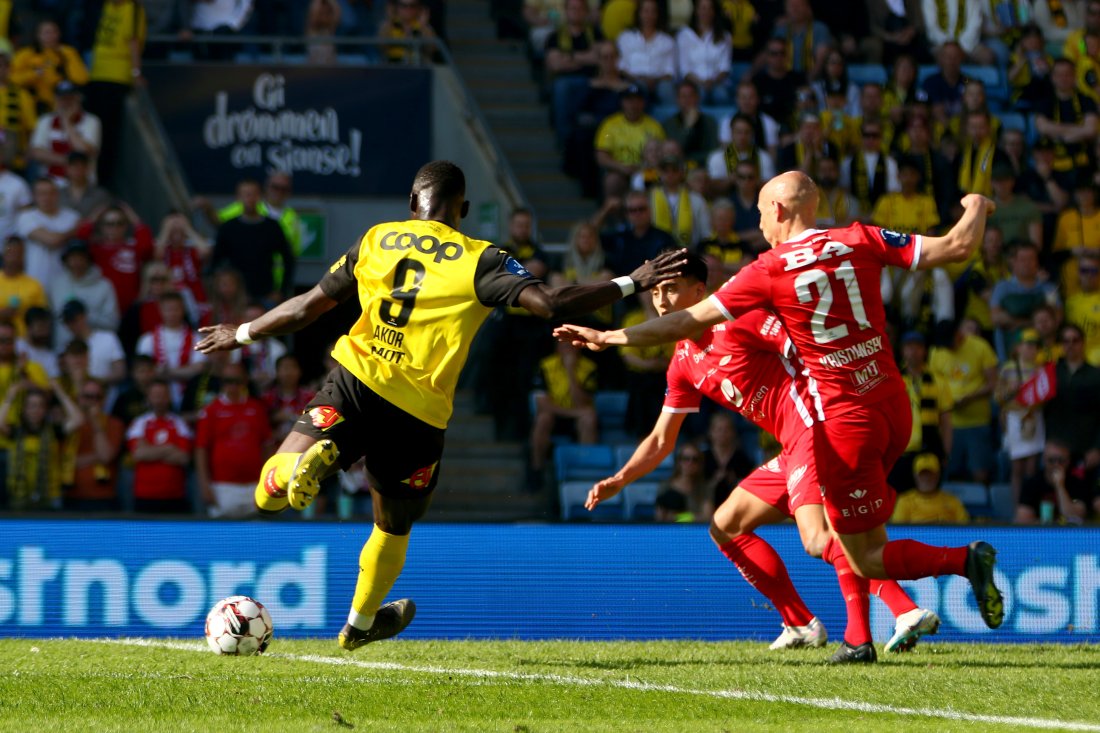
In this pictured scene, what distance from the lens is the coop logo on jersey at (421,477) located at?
26.4ft

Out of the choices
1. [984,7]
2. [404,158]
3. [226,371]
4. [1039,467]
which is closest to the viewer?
[226,371]

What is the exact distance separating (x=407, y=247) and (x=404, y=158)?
30.4 feet

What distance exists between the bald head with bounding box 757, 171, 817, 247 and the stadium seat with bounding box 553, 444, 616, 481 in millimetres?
6270

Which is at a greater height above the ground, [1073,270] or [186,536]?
[1073,270]

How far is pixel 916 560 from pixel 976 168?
9.28m

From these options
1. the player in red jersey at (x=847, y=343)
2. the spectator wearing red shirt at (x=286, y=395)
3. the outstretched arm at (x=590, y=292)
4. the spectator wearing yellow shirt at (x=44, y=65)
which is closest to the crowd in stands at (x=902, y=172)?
the spectator wearing red shirt at (x=286, y=395)

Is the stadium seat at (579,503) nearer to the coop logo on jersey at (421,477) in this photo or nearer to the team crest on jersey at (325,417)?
the coop logo on jersey at (421,477)

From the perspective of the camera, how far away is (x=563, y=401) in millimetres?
14492

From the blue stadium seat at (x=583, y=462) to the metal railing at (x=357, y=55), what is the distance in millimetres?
3355

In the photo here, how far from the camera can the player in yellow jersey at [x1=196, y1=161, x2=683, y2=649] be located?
25.2 ft

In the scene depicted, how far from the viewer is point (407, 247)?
7848 mm

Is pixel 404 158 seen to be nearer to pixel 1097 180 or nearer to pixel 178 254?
pixel 178 254

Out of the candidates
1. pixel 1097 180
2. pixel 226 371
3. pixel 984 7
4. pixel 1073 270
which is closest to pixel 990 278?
pixel 1073 270

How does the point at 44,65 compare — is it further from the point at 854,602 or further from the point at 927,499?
the point at 854,602
